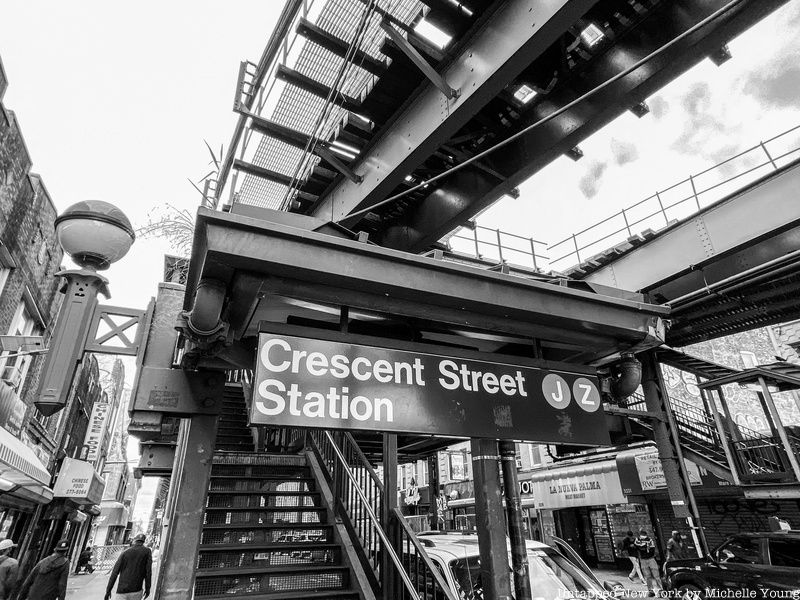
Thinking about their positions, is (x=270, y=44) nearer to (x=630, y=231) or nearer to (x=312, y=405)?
(x=312, y=405)

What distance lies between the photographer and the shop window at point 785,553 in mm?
8312

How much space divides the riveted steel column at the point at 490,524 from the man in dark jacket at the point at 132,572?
Result: 7066mm

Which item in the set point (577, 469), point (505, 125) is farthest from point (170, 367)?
point (577, 469)

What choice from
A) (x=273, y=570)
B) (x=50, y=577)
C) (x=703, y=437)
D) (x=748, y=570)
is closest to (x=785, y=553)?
(x=748, y=570)

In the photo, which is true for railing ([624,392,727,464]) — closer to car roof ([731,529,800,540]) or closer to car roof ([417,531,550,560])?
car roof ([731,529,800,540])

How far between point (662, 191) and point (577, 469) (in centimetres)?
1386

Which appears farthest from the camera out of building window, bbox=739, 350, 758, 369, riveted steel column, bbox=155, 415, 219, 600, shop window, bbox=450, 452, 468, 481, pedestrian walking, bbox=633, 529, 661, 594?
shop window, bbox=450, 452, 468, 481

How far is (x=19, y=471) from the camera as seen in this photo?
9797mm

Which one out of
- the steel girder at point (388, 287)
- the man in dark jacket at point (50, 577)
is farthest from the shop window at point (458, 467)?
the steel girder at point (388, 287)

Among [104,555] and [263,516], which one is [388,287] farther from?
[104,555]

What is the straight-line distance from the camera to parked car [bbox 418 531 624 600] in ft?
18.6

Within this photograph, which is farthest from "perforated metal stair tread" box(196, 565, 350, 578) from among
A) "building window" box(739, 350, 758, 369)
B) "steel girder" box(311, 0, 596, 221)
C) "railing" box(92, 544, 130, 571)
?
"railing" box(92, 544, 130, 571)

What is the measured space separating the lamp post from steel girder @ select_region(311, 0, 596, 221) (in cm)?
244

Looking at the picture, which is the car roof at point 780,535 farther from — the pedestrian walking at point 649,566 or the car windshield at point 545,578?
the pedestrian walking at point 649,566
